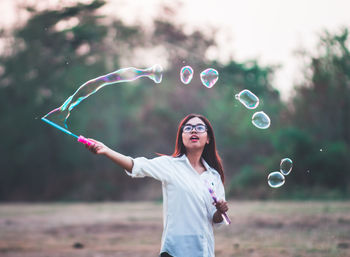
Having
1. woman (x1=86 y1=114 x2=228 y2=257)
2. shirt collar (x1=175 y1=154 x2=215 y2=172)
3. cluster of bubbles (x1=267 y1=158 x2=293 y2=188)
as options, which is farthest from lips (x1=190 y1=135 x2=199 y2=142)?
cluster of bubbles (x1=267 y1=158 x2=293 y2=188)

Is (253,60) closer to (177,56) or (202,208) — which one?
(177,56)

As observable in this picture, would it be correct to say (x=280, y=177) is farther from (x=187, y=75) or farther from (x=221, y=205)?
(x=221, y=205)

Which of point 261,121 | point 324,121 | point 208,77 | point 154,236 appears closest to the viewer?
point 261,121

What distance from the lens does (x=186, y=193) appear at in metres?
3.41

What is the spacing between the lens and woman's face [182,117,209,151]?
12.1 ft

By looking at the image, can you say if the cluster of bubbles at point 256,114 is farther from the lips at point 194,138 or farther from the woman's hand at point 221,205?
the woman's hand at point 221,205

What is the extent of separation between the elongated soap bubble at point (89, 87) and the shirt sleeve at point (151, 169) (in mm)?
754

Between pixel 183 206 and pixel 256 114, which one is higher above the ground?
pixel 256 114

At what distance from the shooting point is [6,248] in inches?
335

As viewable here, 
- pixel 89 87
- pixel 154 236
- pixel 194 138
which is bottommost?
pixel 154 236

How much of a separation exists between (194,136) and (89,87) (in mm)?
1353

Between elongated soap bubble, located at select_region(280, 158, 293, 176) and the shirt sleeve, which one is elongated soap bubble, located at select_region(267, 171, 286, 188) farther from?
the shirt sleeve

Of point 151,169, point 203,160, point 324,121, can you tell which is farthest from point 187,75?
point 324,121

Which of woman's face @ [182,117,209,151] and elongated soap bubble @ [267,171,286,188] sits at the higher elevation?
woman's face @ [182,117,209,151]
